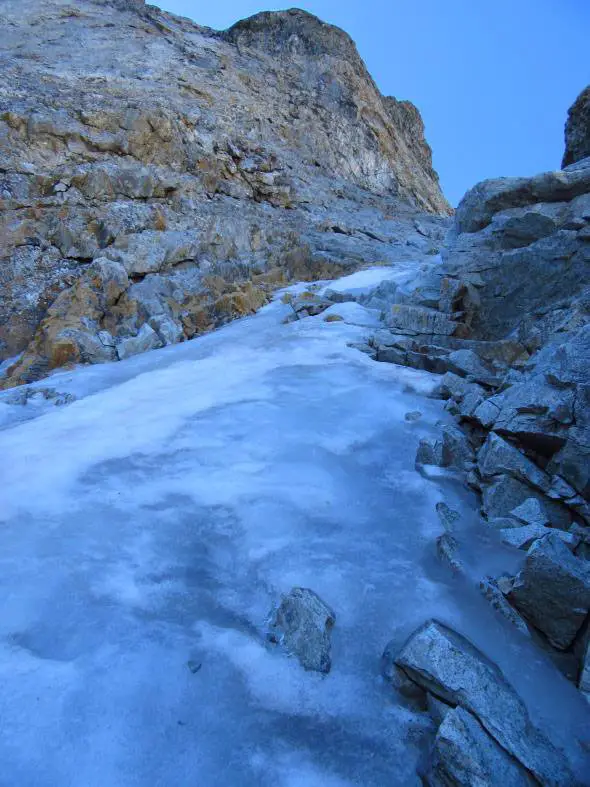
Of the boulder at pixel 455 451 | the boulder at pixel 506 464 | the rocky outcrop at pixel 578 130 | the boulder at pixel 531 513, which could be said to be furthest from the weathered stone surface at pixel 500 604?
the rocky outcrop at pixel 578 130

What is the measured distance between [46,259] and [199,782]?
10.8 m

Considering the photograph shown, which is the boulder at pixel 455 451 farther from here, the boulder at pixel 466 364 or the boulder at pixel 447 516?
the boulder at pixel 466 364

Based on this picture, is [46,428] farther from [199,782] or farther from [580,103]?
[580,103]

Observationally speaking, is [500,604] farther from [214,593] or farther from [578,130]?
[578,130]

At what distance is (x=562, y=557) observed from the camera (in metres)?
2.73

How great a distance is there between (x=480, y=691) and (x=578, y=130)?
11.3 metres

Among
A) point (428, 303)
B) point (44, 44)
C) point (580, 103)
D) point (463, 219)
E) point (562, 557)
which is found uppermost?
point (44, 44)

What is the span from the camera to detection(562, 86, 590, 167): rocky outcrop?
32.2 feet

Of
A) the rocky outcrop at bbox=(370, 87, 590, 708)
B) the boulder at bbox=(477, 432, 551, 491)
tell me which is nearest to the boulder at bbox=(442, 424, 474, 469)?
the rocky outcrop at bbox=(370, 87, 590, 708)

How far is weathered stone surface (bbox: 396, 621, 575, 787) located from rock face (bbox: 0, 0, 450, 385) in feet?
23.7

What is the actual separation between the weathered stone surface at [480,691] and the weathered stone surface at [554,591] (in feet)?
1.42

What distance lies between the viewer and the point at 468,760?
1937mm

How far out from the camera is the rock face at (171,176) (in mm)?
9914

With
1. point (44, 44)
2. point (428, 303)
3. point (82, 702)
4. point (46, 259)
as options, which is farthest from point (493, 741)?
point (44, 44)
